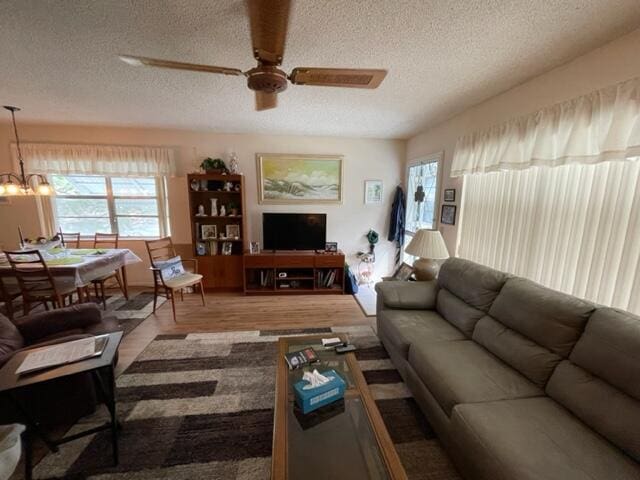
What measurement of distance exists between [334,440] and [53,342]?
180 cm

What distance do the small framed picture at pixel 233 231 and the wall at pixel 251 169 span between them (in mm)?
232

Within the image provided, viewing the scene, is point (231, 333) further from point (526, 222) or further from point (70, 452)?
point (526, 222)

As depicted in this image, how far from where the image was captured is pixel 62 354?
1397 millimetres

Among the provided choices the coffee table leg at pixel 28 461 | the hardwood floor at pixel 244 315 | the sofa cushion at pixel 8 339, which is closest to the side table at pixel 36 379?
the coffee table leg at pixel 28 461

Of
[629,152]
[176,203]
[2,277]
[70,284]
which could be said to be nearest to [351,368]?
[629,152]

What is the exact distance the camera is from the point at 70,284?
102 inches

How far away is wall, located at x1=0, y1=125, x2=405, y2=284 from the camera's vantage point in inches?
146

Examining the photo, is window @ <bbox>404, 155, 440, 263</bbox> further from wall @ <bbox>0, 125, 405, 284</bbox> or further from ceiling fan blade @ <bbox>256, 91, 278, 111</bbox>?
ceiling fan blade @ <bbox>256, 91, 278, 111</bbox>

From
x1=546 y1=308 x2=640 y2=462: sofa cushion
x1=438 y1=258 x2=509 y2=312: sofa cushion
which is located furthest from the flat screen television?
x1=546 y1=308 x2=640 y2=462: sofa cushion

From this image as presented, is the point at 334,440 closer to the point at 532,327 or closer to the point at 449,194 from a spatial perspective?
the point at 532,327

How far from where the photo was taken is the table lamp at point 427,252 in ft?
8.68

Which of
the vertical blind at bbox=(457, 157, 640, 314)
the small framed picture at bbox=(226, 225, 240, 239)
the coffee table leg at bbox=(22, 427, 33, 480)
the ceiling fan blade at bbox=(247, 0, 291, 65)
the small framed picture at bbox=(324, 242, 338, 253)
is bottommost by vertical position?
the coffee table leg at bbox=(22, 427, 33, 480)

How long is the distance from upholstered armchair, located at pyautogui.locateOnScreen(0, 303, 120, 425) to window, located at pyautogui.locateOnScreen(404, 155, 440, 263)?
12.3 ft

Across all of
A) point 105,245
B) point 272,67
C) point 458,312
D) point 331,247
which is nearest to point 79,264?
point 105,245
